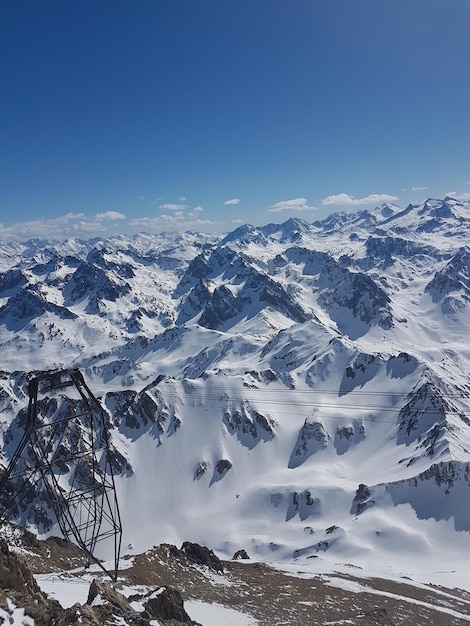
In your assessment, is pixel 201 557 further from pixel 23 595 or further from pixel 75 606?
pixel 23 595

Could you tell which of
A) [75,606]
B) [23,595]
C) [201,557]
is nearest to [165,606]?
[75,606]

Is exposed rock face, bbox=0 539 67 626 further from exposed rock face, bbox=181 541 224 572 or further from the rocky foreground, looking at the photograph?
exposed rock face, bbox=181 541 224 572

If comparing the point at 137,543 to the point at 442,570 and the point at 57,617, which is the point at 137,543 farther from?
the point at 57,617

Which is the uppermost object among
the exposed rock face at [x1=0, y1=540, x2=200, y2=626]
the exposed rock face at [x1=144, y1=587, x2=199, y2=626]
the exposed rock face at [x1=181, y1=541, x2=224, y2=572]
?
the exposed rock face at [x1=0, y1=540, x2=200, y2=626]

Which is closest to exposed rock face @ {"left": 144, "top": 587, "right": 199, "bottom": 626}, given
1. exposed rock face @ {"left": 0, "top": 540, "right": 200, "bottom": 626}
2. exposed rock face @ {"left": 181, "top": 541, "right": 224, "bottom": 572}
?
exposed rock face @ {"left": 0, "top": 540, "right": 200, "bottom": 626}

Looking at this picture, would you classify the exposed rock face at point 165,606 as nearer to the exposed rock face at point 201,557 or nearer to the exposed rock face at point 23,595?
the exposed rock face at point 23,595

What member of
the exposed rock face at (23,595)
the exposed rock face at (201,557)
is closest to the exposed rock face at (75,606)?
the exposed rock face at (23,595)

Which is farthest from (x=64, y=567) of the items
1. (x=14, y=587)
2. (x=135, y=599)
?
(x=14, y=587)

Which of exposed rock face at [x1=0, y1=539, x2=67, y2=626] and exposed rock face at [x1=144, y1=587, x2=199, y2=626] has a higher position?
exposed rock face at [x1=0, y1=539, x2=67, y2=626]
